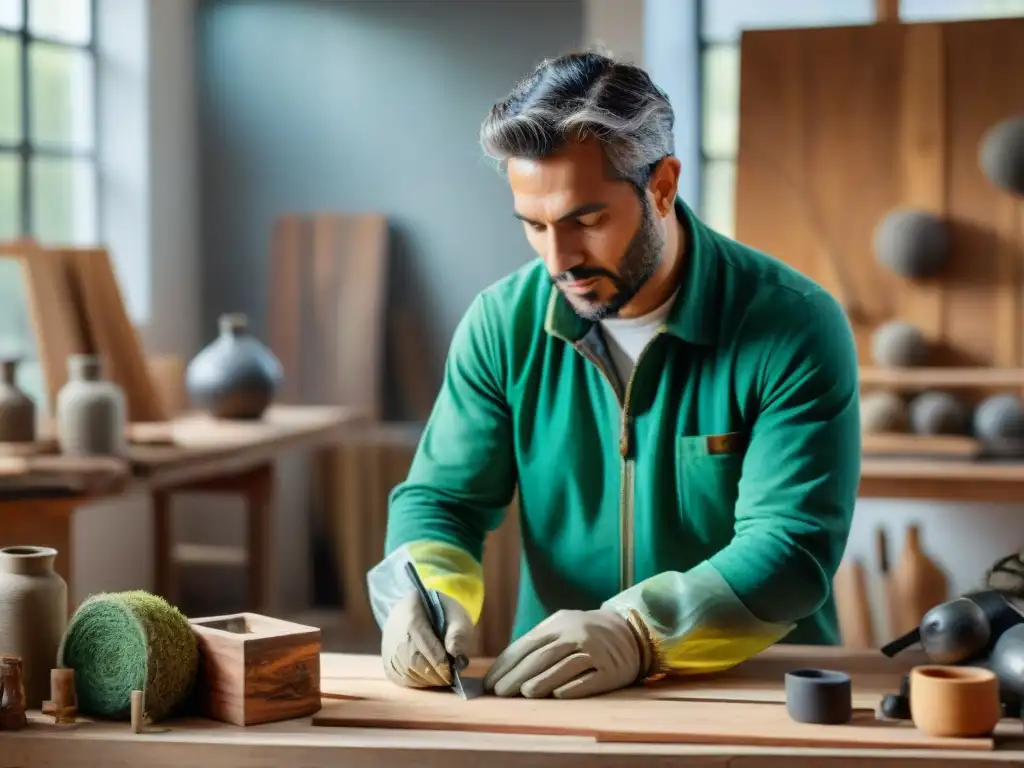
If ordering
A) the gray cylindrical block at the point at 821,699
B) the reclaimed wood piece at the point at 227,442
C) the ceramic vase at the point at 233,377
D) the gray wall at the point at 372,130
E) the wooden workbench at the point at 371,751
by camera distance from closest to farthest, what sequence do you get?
the wooden workbench at the point at 371,751, the gray cylindrical block at the point at 821,699, the reclaimed wood piece at the point at 227,442, the ceramic vase at the point at 233,377, the gray wall at the point at 372,130

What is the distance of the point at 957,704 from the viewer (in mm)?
1787

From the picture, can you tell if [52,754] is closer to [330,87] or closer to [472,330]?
[472,330]

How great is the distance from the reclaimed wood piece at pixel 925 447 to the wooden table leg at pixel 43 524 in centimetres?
230

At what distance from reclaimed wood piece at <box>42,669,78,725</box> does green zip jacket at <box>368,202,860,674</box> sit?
0.48m

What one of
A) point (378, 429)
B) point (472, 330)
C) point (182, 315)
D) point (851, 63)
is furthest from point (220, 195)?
point (472, 330)

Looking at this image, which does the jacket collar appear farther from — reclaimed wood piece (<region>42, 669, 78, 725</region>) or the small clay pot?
reclaimed wood piece (<region>42, 669, 78, 725</region>)

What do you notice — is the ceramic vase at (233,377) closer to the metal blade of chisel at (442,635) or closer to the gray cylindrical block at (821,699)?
the metal blade of chisel at (442,635)

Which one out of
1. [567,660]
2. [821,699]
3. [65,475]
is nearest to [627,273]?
[567,660]

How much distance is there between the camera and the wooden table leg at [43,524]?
3.52 meters

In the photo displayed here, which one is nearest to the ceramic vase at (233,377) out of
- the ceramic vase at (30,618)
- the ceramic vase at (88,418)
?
the ceramic vase at (88,418)

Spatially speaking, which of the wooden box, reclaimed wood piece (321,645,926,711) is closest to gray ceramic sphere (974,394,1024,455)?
reclaimed wood piece (321,645,926,711)

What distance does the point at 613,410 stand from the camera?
233 cm

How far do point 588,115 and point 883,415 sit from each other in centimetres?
289

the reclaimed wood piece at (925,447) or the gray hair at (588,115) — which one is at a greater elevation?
the gray hair at (588,115)
